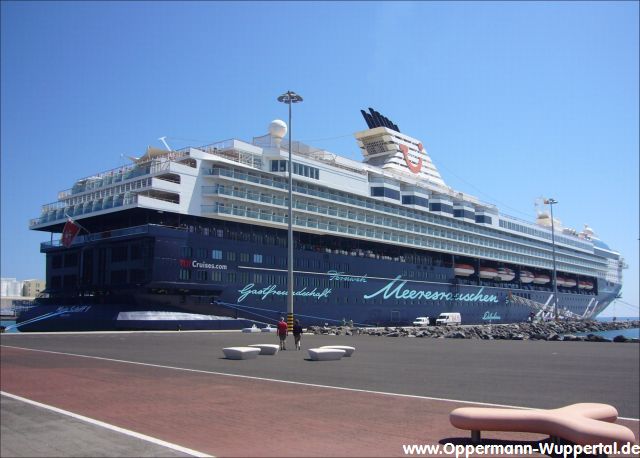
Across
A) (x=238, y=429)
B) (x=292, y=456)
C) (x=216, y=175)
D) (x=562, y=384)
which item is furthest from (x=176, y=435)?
(x=216, y=175)

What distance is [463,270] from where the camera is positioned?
76.3m

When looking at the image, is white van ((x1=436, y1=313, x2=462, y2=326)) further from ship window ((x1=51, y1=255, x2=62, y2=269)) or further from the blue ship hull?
ship window ((x1=51, y1=255, x2=62, y2=269))

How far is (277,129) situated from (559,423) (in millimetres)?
46771

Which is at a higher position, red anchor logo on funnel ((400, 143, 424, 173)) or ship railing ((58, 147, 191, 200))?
red anchor logo on funnel ((400, 143, 424, 173))

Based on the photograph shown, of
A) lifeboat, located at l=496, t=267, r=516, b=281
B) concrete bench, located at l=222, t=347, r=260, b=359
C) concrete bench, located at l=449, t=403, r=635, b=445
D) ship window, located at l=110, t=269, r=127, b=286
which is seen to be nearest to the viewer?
concrete bench, located at l=449, t=403, r=635, b=445

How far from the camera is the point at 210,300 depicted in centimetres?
4375

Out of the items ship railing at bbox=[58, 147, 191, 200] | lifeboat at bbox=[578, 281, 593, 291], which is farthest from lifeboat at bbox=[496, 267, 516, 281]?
ship railing at bbox=[58, 147, 191, 200]

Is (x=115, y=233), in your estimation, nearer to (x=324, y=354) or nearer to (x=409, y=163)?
(x=324, y=354)

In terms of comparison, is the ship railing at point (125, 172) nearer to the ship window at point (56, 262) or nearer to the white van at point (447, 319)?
the ship window at point (56, 262)

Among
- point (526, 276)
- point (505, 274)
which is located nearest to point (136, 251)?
point (505, 274)

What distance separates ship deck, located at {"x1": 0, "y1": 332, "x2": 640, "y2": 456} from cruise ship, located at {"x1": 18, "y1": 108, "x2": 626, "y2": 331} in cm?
2249

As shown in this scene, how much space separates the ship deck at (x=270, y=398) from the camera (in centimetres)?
748

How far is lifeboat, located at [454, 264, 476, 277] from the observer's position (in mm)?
75562

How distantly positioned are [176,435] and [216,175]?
130 ft
